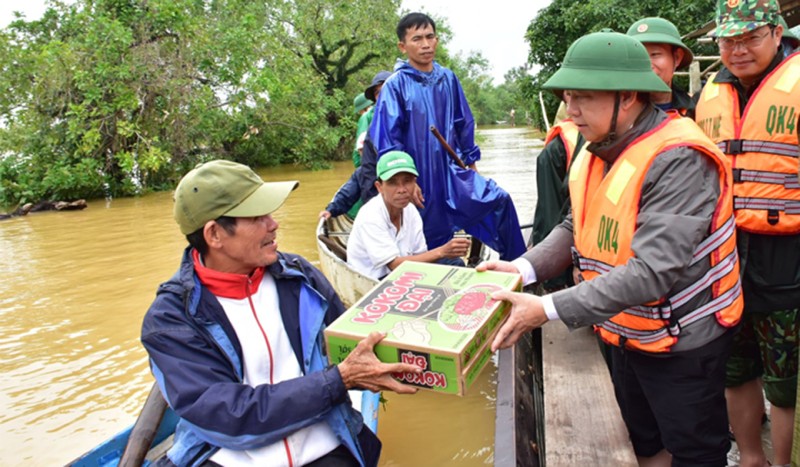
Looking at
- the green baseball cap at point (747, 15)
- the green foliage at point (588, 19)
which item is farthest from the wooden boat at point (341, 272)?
the green foliage at point (588, 19)

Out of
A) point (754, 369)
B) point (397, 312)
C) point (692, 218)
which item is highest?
point (692, 218)

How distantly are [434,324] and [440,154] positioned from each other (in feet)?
9.40

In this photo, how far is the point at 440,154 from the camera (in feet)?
14.6

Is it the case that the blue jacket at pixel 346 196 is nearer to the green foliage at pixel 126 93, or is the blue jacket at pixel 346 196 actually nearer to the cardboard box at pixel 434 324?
the cardboard box at pixel 434 324

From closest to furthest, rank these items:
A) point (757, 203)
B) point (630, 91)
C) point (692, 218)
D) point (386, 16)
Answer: point (692, 218), point (630, 91), point (757, 203), point (386, 16)

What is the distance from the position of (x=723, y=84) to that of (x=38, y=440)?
4.83m

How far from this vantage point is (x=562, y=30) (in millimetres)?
15375

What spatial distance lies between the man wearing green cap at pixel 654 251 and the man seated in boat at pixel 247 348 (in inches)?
24.3

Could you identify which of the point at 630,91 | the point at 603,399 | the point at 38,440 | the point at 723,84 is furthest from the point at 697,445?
the point at 38,440

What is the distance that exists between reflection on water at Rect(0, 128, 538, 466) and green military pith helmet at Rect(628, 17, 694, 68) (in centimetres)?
253

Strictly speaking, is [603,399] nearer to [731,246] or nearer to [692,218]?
[731,246]

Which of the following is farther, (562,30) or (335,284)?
(562,30)

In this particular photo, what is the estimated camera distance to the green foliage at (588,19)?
1378 centimetres

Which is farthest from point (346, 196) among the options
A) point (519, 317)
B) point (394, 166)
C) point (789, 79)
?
point (789, 79)
